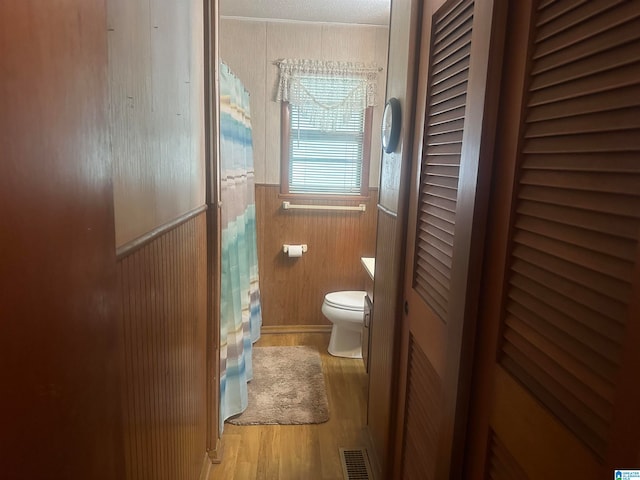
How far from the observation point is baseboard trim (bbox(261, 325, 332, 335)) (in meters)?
3.57


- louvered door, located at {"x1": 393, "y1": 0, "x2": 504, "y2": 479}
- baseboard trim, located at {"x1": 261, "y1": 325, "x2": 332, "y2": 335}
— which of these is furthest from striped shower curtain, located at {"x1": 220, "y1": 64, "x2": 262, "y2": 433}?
louvered door, located at {"x1": 393, "y1": 0, "x2": 504, "y2": 479}

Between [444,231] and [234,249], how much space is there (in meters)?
1.42

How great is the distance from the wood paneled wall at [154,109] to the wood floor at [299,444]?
127 centimetres

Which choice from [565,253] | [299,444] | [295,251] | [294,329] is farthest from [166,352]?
[294,329]

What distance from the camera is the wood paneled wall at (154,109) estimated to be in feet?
3.06

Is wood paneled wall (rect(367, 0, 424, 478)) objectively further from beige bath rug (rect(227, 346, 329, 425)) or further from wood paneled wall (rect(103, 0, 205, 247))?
wood paneled wall (rect(103, 0, 205, 247))

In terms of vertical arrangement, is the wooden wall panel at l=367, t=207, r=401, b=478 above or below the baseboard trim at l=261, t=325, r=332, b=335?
above

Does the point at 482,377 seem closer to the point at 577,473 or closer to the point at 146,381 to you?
the point at 577,473

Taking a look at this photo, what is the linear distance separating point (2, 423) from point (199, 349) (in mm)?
1391

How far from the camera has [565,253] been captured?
69cm

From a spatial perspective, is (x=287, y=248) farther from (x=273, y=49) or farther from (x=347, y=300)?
(x=273, y=49)

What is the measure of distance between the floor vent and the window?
1892 millimetres

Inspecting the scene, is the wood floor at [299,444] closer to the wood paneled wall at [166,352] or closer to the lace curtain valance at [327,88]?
the wood paneled wall at [166,352]

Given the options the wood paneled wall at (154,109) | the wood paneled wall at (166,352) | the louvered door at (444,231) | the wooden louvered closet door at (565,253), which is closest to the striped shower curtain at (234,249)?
the wood paneled wall at (166,352)
